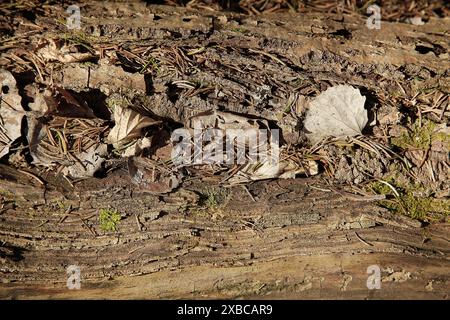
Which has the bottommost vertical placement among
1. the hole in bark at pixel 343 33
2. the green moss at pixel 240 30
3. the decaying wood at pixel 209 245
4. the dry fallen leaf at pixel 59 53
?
the decaying wood at pixel 209 245

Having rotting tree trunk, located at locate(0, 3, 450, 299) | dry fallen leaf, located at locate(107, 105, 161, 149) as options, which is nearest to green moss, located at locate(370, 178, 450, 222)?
rotting tree trunk, located at locate(0, 3, 450, 299)

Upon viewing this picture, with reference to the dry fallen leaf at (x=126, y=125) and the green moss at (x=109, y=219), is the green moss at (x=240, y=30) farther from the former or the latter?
the green moss at (x=109, y=219)

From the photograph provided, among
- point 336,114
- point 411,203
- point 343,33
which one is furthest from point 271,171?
point 343,33

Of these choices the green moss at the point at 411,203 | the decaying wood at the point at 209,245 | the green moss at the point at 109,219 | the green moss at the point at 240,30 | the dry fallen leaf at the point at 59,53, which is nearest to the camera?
the decaying wood at the point at 209,245

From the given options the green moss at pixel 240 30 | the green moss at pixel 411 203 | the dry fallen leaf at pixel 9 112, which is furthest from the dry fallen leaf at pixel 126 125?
the green moss at pixel 411 203

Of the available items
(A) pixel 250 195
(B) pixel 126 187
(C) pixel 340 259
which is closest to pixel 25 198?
(B) pixel 126 187

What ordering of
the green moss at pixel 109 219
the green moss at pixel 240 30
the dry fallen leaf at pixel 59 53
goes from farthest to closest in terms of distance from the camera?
the green moss at pixel 240 30 → the dry fallen leaf at pixel 59 53 → the green moss at pixel 109 219
